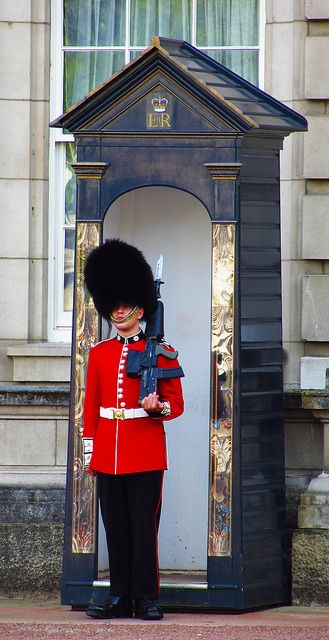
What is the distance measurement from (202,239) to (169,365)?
39.7 inches

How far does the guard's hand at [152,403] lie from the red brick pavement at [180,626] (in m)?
0.96

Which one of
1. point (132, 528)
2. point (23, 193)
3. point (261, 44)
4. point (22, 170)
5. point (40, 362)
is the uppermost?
point (261, 44)

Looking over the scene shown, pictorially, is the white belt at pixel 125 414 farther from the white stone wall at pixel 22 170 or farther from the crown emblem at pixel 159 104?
the white stone wall at pixel 22 170

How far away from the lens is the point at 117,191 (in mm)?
6879

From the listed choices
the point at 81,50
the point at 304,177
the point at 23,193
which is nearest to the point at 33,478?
the point at 23,193

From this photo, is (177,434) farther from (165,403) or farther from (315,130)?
(315,130)

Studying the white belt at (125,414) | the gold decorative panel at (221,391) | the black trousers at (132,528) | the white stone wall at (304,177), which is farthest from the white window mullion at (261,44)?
the black trousers at (132,528)

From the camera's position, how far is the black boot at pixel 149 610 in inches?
262

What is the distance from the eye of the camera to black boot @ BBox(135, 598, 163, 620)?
262 inches

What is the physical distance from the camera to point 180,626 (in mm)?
6555

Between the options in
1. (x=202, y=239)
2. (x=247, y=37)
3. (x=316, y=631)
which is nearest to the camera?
(x=316, y=631)

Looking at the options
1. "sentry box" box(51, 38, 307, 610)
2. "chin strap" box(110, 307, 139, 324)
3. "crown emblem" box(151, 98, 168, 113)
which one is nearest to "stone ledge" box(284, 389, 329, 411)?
"sentry box" box(51, 38, 307, 610)

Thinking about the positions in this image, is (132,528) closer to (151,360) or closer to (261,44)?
(151,360)

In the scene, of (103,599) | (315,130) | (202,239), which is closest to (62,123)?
(202,239)
